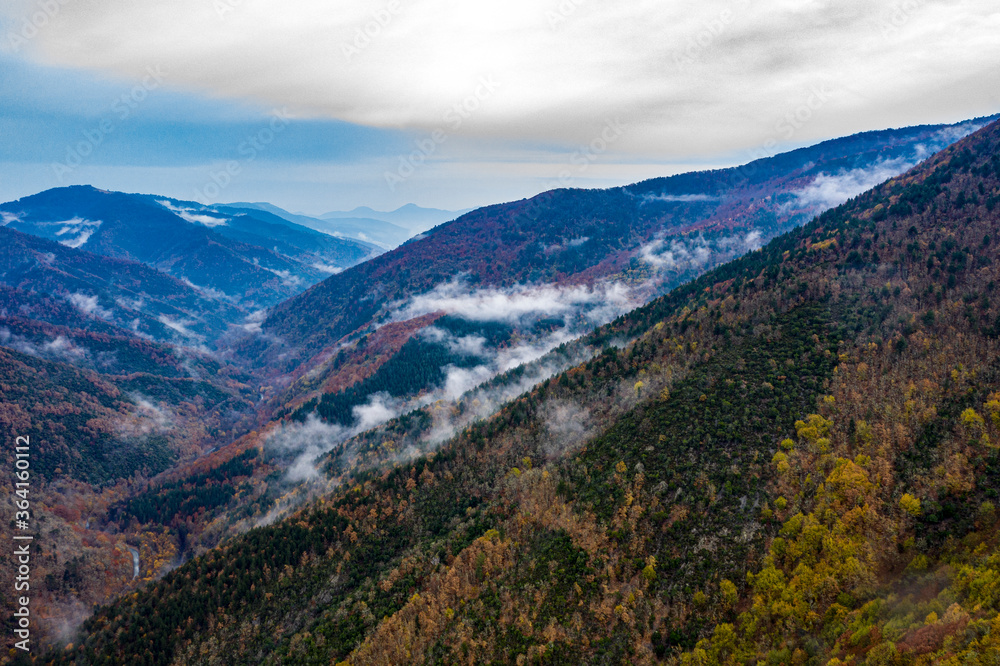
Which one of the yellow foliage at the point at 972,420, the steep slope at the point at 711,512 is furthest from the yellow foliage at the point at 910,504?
the yellow foliage at the point at 972,420


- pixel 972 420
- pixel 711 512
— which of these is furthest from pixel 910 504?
pixel 711 512

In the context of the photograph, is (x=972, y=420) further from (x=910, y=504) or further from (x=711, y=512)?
(x=711, y=512)

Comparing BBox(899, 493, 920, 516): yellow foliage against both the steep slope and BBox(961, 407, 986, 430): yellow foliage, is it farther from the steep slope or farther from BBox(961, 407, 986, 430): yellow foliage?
BBox(961, 407, 986, 430): yellow foliage

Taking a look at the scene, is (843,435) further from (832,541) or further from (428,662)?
(428,662)

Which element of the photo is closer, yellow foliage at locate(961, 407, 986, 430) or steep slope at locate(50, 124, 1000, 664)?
steep slope at locate(50, 124, 1000, 664)

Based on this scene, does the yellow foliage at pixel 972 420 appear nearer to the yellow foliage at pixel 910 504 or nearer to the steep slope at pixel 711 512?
the steep slope at pixel 711 512

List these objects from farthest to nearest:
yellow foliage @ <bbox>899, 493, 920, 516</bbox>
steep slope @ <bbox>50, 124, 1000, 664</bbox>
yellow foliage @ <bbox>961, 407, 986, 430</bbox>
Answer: yellow foliage @ <bbox>961, 407, 986, 430</bbox>
yellow foliage @ <bbox>899, 493, 920, 516</bbox>
steep slope @ <bbox>50, 124, 1000, 664</bbox>

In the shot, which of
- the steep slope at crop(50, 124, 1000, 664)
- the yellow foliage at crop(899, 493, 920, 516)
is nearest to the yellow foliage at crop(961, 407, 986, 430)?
the steep slope at crop(50, 124, 1000, 664)

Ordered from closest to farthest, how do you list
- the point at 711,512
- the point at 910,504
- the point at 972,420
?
the point at 910,504 < the point at 972,420 < the point at 711,512

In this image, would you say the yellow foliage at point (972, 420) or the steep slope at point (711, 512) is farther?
the yellow foliage at point (972, 420)
